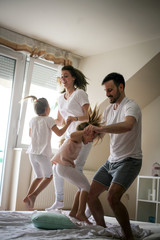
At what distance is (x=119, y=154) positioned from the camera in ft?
7.36

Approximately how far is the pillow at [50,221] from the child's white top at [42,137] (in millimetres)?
1166

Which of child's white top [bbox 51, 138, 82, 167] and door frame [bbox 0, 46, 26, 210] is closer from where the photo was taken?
child's white top [bbox 51, 138, 82, 167]

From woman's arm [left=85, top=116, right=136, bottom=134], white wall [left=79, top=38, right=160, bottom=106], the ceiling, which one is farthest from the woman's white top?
white wall [left=79, top=38, right=160, bottom=106]

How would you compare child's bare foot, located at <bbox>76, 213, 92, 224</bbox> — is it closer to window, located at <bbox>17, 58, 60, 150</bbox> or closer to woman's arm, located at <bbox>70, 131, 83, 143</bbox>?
woman's arm, located at <bbox>70, 131, 83, 143</bbox>

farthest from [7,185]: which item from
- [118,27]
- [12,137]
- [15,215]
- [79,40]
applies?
[118,27]

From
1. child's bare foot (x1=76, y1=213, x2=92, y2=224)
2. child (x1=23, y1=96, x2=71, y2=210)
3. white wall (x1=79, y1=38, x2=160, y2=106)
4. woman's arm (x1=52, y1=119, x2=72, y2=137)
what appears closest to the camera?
child's bare foot (x1=76, y1=213, x2=92, y2=224)

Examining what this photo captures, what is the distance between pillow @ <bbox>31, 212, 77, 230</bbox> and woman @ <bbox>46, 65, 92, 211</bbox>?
2.25ft

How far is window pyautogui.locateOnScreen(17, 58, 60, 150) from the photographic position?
4.62 m

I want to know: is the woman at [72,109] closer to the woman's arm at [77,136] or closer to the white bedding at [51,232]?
the woman's arm at [77,136]

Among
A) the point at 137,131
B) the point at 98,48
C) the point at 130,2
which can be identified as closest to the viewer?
the point at 137,131

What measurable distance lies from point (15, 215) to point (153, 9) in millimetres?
2633

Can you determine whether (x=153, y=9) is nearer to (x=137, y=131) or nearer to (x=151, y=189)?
(x=137, y=131)

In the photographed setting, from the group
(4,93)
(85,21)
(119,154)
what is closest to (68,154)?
(119,154)

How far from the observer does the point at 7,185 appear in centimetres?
442
